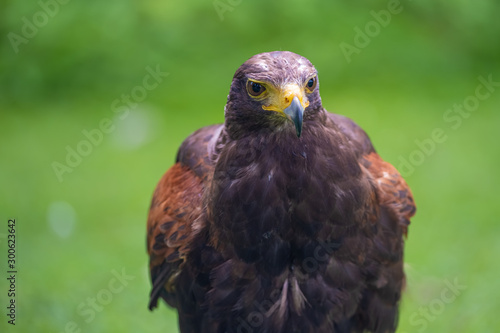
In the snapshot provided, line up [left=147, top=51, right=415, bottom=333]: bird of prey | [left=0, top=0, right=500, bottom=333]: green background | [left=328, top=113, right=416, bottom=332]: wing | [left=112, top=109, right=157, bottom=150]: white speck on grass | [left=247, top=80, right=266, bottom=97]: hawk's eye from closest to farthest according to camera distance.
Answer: [left=247, top=80, right=266, bottom=97]: hawk's eye, [left=147, top=51, right=415, bottom=333]: bird of prey, [left=328, top=113, right=416, bottom=332]: wing, [left=0, top=0, right=500, bottom=333]: green background, [left=112, top=109, right=157, bottom=150]: white speck on grass

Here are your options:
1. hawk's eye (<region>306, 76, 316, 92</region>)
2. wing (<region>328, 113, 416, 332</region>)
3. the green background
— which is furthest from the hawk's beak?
the green background

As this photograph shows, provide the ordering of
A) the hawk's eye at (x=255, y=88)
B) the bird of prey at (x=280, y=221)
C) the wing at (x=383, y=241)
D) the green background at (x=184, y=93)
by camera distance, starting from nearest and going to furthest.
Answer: the hawk's eye at (x=255, y=88) < the bird of prey at (x=280, y=221) < the wing at (x=383, y=241) < the green background at (x=184, y=93)

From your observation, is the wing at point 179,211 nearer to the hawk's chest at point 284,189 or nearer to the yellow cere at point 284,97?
the hawk's chest at point 284,189

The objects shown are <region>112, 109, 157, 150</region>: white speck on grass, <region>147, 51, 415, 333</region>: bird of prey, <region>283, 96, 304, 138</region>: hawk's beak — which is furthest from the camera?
<region>112, 109, 157, 150</region>: white speck on grass

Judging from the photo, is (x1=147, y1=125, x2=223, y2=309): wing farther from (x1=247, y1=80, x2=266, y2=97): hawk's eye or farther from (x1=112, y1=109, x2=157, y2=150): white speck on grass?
(x1=112, y1=109, x2=157, y2=150): white speck on grass

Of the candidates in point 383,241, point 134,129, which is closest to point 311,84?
point 383,241

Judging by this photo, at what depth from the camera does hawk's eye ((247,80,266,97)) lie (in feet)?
11.8

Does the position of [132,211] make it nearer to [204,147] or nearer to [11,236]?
[11,236]

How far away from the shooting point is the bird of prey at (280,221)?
375 cm

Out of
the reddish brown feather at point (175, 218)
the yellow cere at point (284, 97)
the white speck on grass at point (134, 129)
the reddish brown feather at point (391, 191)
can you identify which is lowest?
the reddish brown feather at point (175, 218)

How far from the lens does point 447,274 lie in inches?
261

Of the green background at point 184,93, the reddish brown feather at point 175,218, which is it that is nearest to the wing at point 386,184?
the reddish brown feather at point 175,218

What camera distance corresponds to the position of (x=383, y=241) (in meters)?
4.27

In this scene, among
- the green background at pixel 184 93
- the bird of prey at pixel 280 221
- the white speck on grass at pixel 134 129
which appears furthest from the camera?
the white speck on grass at pixel 134 129
